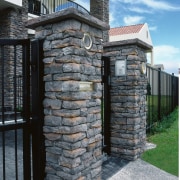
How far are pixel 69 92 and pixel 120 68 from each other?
2.10 m

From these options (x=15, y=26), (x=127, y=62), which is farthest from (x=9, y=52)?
(x=127, y=62)

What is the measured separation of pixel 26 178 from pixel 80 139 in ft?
3.01

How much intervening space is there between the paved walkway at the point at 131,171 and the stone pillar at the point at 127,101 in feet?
0.77

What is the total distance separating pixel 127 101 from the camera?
4.93 metres

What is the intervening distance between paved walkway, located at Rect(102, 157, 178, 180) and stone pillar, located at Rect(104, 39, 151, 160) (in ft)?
0.77

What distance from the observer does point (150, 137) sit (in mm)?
6828

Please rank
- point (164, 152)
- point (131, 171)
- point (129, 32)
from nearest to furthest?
point (131, 171)
point (164, 152)
point (129, 32)

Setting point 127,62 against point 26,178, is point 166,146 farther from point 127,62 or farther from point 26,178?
point 26,178

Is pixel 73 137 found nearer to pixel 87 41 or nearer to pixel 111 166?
pixel 87 41

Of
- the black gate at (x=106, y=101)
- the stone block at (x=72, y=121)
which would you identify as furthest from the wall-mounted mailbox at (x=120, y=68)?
the stone block at (x=72, y=121)

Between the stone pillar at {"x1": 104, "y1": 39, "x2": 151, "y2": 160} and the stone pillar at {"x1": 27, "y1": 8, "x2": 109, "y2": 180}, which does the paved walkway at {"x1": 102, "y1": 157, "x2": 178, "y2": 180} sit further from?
the stone pillar at {"x1": 27, "y1": 8, "x2": 109, "y2": 180}

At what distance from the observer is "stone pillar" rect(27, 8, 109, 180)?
3109mm

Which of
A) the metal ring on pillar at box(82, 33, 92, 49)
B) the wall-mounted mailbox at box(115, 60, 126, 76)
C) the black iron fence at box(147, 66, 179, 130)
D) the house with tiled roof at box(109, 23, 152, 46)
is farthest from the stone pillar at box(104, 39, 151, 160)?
the house with tiled roof at box(109, 23, 152, 46)

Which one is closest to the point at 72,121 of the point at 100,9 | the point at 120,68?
the point at 120,68
